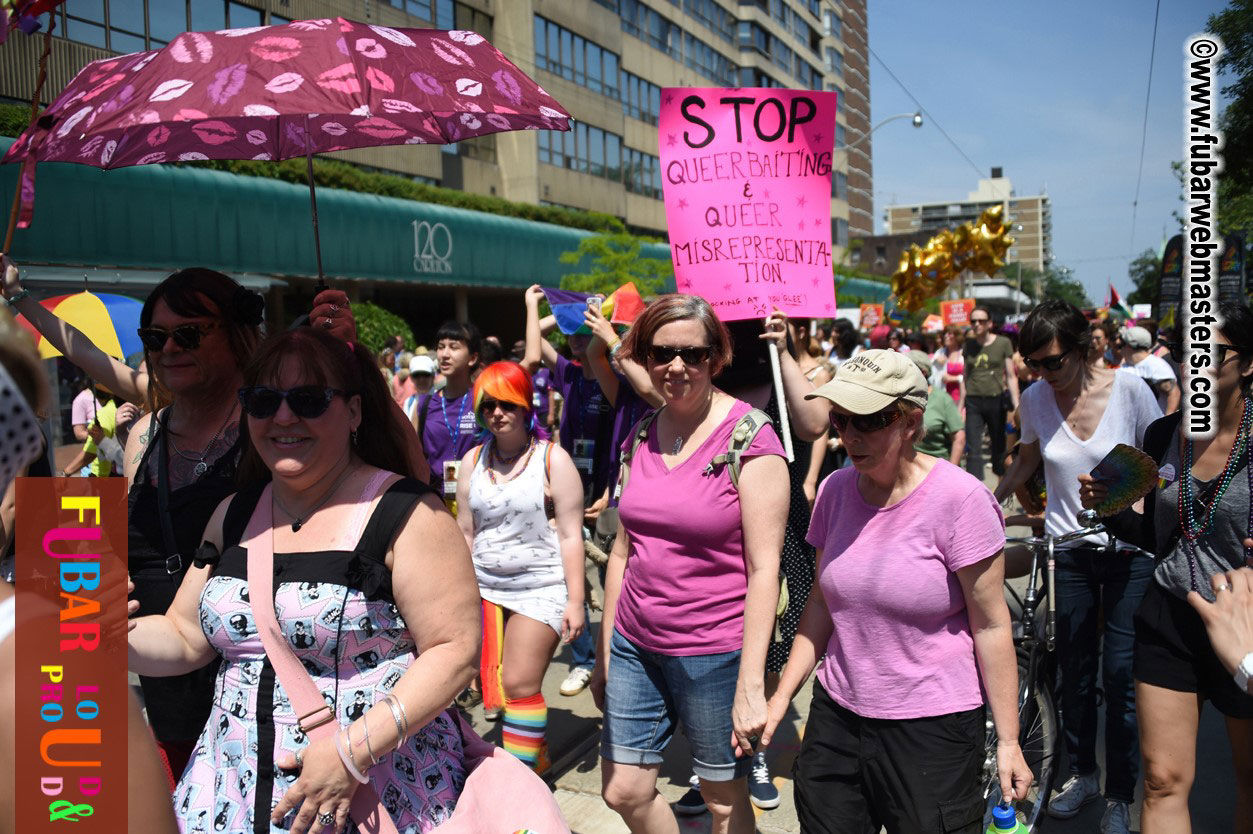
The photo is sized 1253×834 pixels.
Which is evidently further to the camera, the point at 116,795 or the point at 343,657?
the point at 343,657

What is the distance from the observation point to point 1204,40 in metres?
3.87

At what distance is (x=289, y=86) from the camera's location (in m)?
2.74

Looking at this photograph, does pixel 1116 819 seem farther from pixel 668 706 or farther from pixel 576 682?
pixel 576 682

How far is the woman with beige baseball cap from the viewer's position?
2736 mm

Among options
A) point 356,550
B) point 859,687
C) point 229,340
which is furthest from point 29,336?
point 859,687

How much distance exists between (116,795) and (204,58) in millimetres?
2247

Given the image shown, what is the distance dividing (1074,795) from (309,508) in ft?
11.3

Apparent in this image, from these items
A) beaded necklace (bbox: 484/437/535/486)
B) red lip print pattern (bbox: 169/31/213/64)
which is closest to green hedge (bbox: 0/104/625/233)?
beaded necklace (bbox: 484/437/535/486)

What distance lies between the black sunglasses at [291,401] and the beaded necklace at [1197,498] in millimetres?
2595

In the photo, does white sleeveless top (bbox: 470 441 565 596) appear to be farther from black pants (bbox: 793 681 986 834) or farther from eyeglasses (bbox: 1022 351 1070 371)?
eyeglasses (bbox: 1022 351 1070 371)

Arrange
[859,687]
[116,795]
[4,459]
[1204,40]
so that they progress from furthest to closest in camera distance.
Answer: [1204,40]
[859,687]
[116,795]
[4,459]

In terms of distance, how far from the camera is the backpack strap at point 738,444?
3.14 m

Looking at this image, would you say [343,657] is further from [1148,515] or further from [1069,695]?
[1069,695]

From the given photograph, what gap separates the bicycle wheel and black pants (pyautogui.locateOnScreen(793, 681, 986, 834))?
44.8 inches
